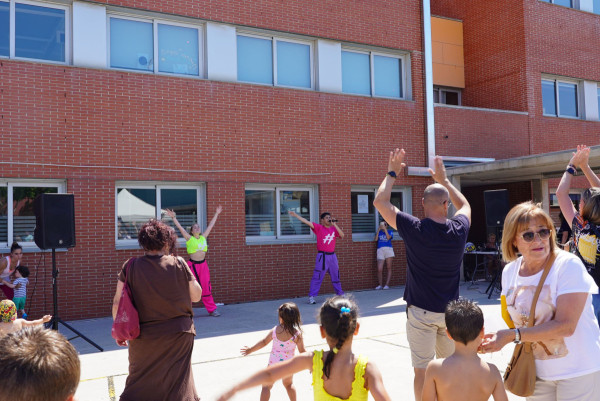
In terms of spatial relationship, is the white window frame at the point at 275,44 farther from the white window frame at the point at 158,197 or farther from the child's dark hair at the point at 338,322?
the child's dark hair at the point at 338,322

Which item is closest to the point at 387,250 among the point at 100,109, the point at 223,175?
the point at 223,175

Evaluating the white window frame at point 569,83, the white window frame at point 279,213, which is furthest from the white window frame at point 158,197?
the white window frame at point 569,83

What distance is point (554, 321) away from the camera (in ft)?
8.82

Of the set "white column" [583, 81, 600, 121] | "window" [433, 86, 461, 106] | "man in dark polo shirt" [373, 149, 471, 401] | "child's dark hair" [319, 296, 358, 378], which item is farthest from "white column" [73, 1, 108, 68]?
"white column" [583, 81, 600, 121]

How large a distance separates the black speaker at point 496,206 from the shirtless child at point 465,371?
11122 mm

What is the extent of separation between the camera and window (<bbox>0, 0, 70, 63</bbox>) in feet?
33.9

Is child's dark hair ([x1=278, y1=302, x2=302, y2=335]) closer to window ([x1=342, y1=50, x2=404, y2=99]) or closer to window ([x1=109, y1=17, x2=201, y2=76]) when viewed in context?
window ([x1=109, y1=17, x2=201, y2=76])

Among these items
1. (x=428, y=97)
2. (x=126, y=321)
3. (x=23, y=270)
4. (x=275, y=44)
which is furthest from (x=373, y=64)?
(x=126, y=321)

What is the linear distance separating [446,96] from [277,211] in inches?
328

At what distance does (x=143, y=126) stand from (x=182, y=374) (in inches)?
321

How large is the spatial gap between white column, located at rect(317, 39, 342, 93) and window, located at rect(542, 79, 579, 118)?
24.5 ft

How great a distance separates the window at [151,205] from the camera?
1112cm

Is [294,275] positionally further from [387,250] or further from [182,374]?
[182,374]

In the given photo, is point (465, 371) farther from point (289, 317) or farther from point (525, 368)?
point (289, 317)
